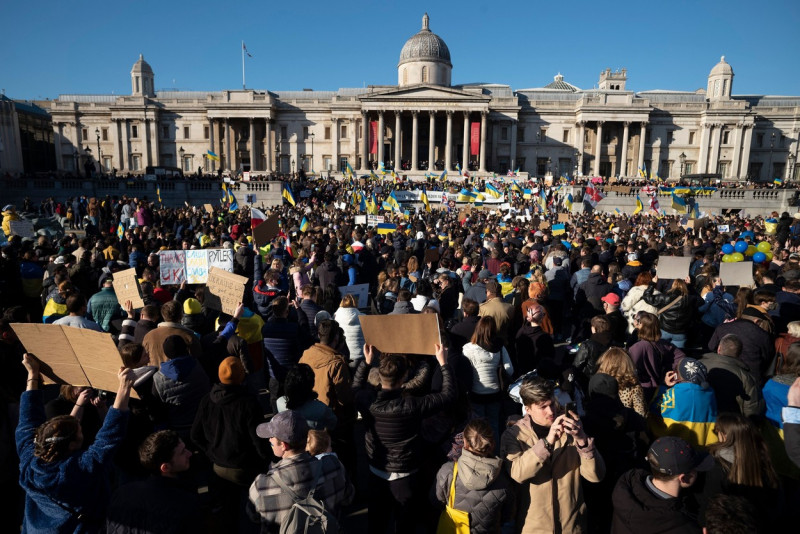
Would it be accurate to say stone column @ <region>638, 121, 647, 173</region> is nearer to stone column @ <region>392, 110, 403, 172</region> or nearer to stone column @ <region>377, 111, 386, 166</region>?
stone column @ <region>392, 110, 403, 172</region>

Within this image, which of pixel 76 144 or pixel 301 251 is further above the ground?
pixel 76 144

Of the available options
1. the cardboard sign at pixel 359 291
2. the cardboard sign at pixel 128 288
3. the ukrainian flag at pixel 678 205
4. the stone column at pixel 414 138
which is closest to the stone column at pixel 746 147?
the stone column at pixel 414 138

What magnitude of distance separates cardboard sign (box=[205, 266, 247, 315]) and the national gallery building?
176 feet

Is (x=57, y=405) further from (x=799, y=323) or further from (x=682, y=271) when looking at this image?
(x=682, y=271)

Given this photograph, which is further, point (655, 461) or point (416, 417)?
point (416, 417)

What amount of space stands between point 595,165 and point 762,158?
24.0 meters

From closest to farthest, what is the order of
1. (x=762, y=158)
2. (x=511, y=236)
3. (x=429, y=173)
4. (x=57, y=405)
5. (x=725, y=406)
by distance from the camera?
(x=57, y=405) → (x=725, y=406) → (x=511, y=236) → (x=429, y=173) → (x=762, y=158)

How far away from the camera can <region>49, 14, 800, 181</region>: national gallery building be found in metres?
60.5

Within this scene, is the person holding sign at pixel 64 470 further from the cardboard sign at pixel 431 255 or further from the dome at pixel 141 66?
the dome at pixel 141 66

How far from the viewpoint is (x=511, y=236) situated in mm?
15094

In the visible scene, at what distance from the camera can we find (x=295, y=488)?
9.89ft

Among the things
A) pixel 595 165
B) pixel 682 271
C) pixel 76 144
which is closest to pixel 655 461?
pixel 682 271

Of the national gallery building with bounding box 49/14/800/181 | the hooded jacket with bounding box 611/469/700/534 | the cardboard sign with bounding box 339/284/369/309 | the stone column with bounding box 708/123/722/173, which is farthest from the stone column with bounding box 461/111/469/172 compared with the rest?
the hooded jacket with bounding box 611/469/700/534

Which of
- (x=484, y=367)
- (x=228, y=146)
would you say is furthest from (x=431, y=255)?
(x=228, y=146)
